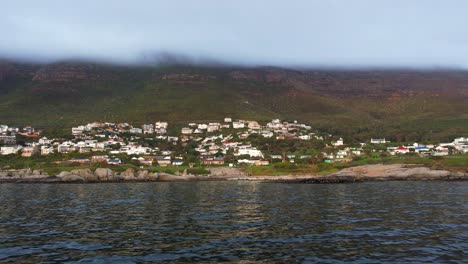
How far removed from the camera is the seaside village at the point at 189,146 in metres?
137

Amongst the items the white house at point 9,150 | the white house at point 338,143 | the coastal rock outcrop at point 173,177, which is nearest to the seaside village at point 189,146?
the white house at point 9,150

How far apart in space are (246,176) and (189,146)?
6235cm

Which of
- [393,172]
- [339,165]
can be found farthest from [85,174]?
[393,172]

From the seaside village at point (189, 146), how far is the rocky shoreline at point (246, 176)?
65.6ft

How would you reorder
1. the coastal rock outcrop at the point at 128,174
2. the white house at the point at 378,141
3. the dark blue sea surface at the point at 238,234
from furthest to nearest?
the white house at the point at 378,141
the coastal rock outcrop at the point at 128,174
the dark blue sea surface at the point at 238,234

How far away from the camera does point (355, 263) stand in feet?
60.7

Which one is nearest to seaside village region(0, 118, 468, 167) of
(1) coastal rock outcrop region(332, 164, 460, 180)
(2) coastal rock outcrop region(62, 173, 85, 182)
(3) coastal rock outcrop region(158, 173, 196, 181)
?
(1) coastal rock outcrop region(332, 164, 460, 180)

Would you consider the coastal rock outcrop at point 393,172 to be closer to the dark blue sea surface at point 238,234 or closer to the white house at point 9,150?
the dark blue sea surface at point 238,234

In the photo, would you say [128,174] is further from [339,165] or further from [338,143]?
[338,143]

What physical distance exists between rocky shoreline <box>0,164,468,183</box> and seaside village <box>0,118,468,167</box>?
65.6 feet

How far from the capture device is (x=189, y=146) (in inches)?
6698

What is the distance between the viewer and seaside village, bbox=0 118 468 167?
5394 inches

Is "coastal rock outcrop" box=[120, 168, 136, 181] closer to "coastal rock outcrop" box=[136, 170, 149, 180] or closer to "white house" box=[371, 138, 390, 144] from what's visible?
"coastal rock outcrop" box=[136, 170, 149, 180]

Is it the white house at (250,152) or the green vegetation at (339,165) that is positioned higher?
the white house at (250,152)
